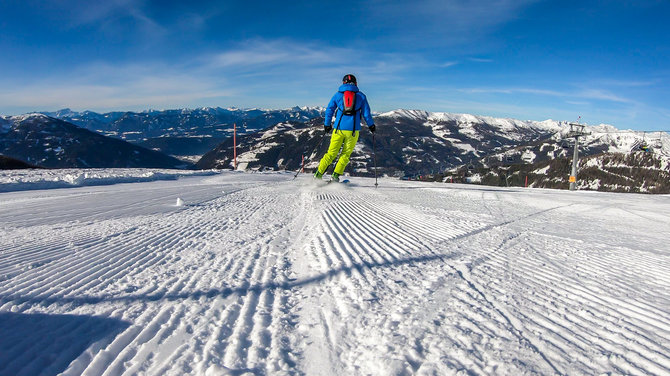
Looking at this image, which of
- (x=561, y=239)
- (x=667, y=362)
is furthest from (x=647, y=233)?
(x=667, y=362)

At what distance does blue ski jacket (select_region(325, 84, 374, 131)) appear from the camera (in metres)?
10.8

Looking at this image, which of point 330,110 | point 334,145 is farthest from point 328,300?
point 330,110

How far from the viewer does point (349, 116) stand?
10.8 meters

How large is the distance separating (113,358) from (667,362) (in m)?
2.80

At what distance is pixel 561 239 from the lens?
174 inches

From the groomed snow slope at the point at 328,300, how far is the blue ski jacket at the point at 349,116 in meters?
6.41

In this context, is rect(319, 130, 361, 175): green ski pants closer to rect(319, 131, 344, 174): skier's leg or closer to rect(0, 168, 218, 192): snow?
rect(319, 131, 344, 174): skier's leg

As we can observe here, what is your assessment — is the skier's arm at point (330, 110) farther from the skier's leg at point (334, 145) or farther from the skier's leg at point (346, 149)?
the skier's leg at point (346, 149)

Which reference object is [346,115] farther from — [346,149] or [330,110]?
[346,149]

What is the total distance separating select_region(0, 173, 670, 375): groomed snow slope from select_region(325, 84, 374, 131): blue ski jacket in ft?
21.0

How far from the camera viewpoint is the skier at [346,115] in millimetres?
10734

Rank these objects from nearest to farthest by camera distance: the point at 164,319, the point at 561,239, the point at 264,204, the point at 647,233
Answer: the point at 164,319 → the point at 561,239 → the point at 647,233 → the point at 264,204

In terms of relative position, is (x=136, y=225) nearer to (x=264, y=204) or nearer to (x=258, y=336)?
(x=264, y=204)

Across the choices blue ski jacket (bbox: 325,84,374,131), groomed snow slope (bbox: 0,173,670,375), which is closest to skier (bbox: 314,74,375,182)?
blue ski jacket (bbox: 325,84,374,131)
